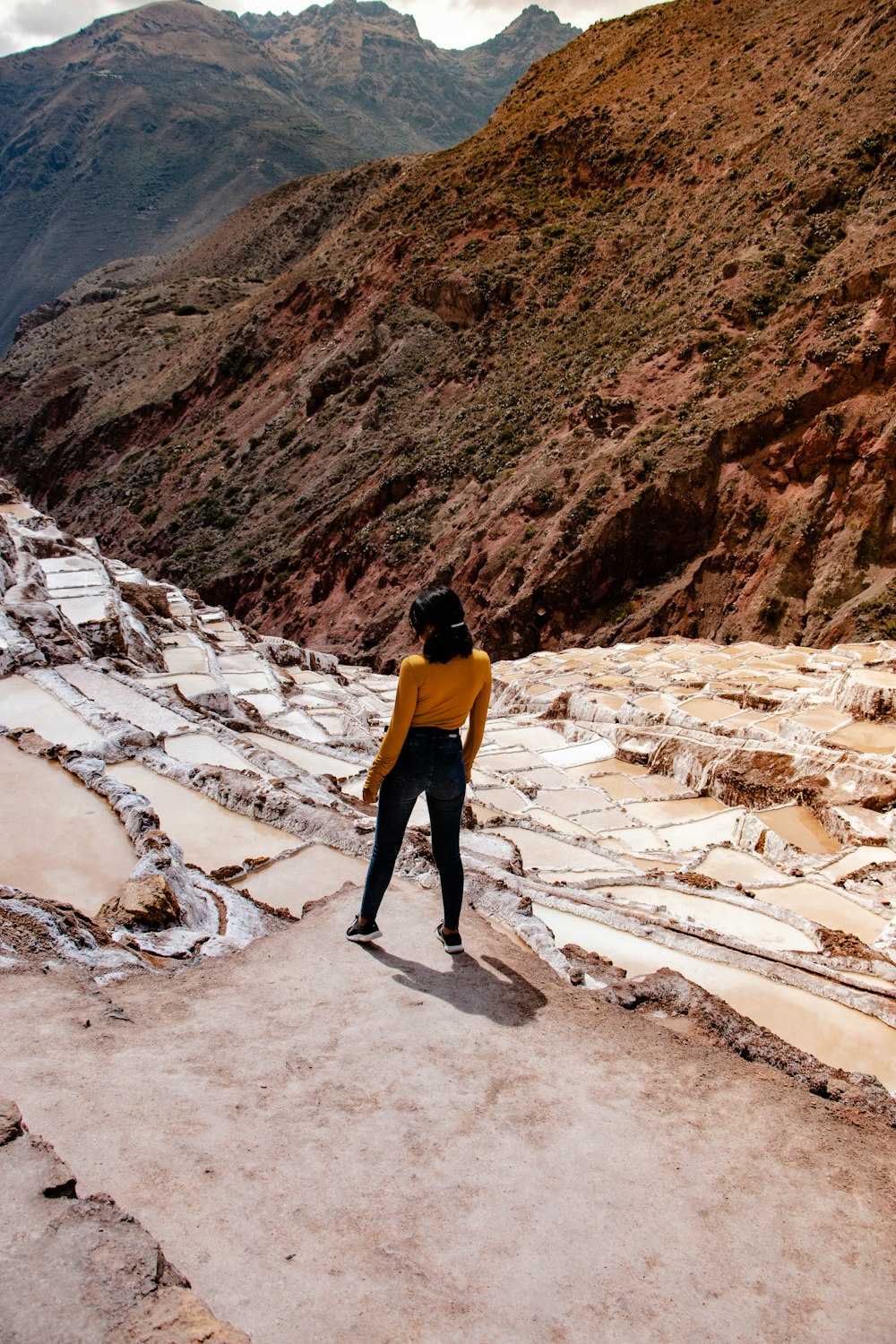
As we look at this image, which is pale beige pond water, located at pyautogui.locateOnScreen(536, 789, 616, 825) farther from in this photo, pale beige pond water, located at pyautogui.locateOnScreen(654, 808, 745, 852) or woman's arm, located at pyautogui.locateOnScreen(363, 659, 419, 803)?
woman's arm, located at pyautogui.locateOnScreen(363, 659, 419, 803)

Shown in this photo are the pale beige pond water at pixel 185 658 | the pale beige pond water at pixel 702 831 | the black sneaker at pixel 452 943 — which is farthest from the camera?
the pale beige pond water at pixel 185 658

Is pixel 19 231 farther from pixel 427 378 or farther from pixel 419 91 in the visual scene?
pixel 427 378

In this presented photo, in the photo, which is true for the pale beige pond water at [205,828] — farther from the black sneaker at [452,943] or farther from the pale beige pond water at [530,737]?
the pale beige pond water at [530,737]

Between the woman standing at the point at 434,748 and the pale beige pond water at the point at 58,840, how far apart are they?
140 cm

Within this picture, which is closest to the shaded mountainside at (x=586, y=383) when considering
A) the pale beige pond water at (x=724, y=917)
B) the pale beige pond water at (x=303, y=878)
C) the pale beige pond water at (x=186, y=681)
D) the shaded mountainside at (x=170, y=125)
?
the pale beige pond water at (x=186, y=681)

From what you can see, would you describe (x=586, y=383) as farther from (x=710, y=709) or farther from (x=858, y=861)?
(x=858, y=861)

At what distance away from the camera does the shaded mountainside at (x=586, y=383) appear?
19125mm

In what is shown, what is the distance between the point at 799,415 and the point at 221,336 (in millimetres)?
31336

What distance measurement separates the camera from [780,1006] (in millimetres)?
3578

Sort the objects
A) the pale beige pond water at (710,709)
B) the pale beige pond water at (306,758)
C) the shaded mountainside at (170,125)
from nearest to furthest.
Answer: the pale beige pond water at (306,758) < the pale beige pond water at (710,709) < the shaded mountainside at (170,125)

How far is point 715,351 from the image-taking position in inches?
865

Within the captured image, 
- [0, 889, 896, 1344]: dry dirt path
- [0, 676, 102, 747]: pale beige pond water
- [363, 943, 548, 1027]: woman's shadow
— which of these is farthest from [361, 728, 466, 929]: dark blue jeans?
[0, 676, 102, 747]: pale beige pond water

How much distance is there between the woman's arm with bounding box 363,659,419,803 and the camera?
120 inches

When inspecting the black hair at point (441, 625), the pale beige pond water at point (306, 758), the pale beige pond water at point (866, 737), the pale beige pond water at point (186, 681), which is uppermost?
the black hair at point (441, 625)
